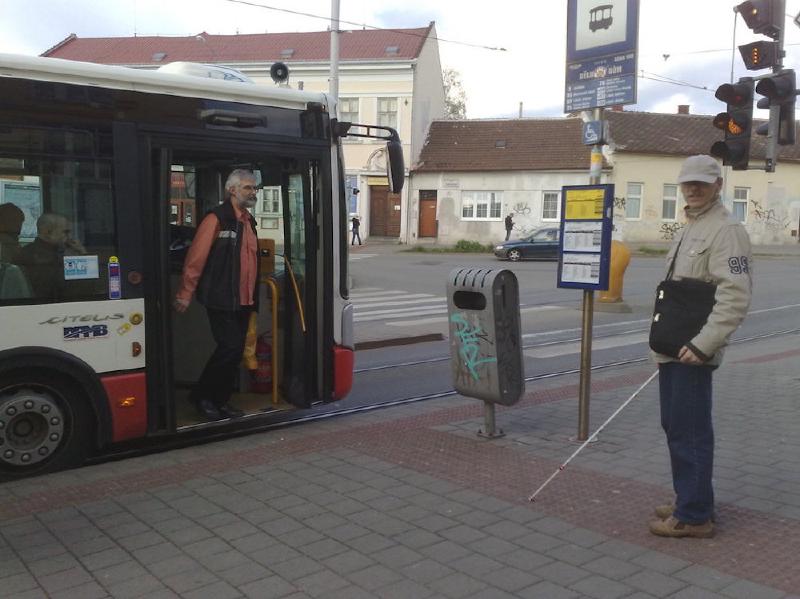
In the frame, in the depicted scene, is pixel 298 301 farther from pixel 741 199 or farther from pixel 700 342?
pixel 741 199

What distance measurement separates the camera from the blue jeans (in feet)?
13.8

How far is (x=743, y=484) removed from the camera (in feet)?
17.3

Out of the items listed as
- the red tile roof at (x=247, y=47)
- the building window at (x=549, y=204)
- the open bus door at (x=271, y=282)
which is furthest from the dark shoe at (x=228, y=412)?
the red tile roof at (x=247, y=47)

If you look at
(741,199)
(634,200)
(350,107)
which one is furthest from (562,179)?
(350,107)

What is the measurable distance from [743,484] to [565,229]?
7.16 feet

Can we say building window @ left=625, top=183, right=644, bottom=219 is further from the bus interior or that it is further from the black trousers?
the black trousers

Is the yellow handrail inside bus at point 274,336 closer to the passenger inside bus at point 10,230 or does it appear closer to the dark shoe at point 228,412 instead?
the dark shoe at point 228,412

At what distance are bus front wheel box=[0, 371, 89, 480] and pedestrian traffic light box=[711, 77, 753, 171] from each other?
6408 mm

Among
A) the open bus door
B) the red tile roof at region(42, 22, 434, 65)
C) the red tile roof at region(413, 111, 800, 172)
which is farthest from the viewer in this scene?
the red tile roof at region(42, 22, 434, 65)

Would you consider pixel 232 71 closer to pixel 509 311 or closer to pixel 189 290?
pixel 189 290

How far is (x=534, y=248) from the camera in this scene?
3212cm

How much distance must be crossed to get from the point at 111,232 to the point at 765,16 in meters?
6.56

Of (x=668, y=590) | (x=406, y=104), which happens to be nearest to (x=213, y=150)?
(x=668, y=590)

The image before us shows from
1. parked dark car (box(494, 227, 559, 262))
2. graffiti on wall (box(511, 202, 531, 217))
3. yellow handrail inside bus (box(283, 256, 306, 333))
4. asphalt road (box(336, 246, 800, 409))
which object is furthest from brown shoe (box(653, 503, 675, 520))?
graffiti on wall (box(511, 202, 531, 217))
